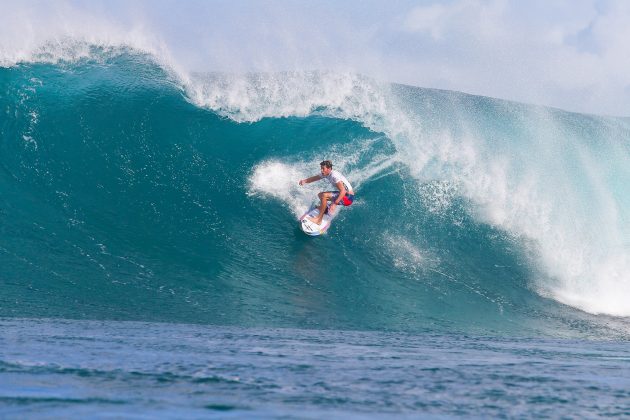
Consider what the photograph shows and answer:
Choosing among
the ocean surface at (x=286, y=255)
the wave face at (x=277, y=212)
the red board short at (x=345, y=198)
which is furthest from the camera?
the red board short at (x=345, y=198)

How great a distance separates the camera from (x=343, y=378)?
450cm

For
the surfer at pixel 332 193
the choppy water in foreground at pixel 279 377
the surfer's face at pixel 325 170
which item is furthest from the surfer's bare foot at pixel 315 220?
the choppy water in foreground at pixel 279 377

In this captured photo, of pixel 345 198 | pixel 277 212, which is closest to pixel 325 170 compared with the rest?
pixel 345 198

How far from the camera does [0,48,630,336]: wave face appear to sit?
973cm

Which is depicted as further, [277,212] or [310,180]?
[277,212]

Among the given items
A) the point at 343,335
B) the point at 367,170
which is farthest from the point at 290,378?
the point at 367,170

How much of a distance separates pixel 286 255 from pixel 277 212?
4.81 ft

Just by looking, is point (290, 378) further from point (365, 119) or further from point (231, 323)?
point (365, 119)

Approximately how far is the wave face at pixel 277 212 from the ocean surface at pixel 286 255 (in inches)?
1.9

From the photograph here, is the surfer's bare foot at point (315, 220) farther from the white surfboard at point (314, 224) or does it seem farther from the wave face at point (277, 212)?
the wave face at point (277, 212)

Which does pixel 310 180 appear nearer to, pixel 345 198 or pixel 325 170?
pixel 325 170

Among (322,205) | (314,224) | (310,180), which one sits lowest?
(314,224)

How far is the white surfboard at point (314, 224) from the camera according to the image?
12.3m

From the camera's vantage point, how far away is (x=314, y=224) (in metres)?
12.3
